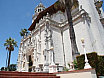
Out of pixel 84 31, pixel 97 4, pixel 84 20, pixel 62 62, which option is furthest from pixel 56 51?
pixel 97 4

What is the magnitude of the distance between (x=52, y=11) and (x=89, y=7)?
1136cm

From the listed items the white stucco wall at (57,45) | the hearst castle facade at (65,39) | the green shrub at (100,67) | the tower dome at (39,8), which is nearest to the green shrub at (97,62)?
the green shrub at (100,67)

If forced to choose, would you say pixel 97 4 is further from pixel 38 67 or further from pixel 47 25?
pixel 38 67

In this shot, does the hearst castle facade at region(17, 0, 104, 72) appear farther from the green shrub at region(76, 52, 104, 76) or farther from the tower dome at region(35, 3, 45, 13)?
the tower dome at region(35, 3, 45, 13)

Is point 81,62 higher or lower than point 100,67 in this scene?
higher

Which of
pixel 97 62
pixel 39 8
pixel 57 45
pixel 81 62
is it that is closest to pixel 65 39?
pixel 57 45

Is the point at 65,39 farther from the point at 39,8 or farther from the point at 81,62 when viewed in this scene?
the point at 39,8

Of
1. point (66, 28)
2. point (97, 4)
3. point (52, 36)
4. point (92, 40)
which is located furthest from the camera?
point (97, 4)

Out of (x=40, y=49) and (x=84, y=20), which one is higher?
(x=84, y=20)

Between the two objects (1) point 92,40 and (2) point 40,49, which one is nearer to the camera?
(1) point 92,40

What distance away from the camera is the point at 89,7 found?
21078 mm

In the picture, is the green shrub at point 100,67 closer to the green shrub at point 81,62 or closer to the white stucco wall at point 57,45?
the green shrub at point 81,62

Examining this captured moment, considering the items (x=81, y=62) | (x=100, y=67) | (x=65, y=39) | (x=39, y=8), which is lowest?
(x=100, y=67)

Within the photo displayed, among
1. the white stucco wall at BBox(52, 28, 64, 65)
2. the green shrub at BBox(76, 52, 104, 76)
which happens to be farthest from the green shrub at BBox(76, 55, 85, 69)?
the white stucco wall at BBox(52, 28, 64, 65)
